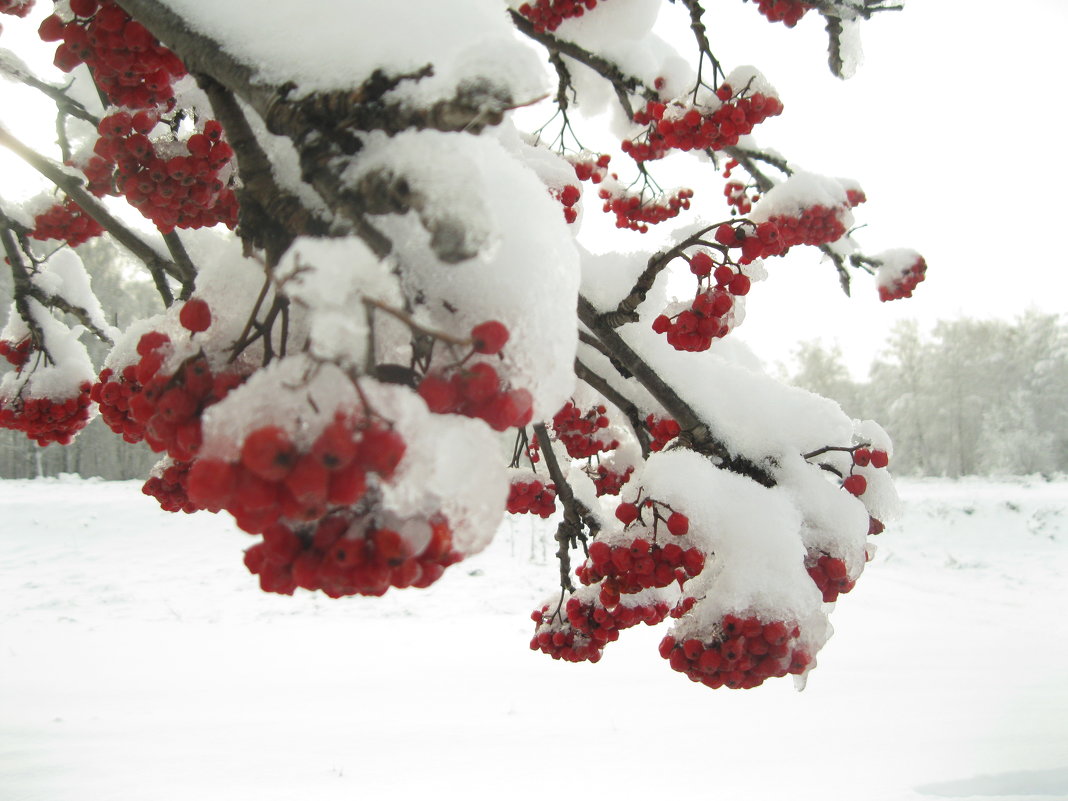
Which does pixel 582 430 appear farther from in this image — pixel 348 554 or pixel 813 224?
pixel 348 554

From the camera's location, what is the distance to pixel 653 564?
1.56 meters

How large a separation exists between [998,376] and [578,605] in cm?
3785

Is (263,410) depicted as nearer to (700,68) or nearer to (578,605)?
(578,605)

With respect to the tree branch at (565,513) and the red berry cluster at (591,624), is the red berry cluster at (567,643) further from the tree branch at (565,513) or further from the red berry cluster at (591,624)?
the tree branch at (565,513)

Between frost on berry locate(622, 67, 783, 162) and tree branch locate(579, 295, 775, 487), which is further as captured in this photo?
frost on berry locate(622, 67, 783, 162)

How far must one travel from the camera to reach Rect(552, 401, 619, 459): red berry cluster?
2.60 m

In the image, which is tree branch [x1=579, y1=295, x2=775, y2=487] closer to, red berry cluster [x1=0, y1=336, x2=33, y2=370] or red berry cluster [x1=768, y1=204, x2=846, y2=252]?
red berry cluster [x1=768, y1=204, x2=846, y2=252]

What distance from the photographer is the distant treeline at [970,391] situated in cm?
3033

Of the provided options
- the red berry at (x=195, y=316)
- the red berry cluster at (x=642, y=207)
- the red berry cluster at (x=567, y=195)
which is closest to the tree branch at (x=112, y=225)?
the red berry cluster at (x=567, y=195)

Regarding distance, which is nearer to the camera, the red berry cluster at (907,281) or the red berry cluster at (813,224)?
the red berry cluster at (813,224)

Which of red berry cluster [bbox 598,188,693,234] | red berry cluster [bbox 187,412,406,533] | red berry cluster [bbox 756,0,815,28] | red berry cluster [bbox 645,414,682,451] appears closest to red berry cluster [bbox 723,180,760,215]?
red berry cluster [bbox 598,188,693,234]

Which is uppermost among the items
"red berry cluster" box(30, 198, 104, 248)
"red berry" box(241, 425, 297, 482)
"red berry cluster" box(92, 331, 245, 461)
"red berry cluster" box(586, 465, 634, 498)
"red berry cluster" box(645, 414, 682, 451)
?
"red berry cluster" box(30, 198, 104, 248)

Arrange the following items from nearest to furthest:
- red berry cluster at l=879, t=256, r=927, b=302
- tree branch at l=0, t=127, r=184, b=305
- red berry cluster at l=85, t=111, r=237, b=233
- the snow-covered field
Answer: red berry cluster at l=85, t=111, r=237, b=233, tree branch at l=0, t=127, r=184, b=305, red berry cluster at l=879, t=256, r=927, b=302, the snow-covered field

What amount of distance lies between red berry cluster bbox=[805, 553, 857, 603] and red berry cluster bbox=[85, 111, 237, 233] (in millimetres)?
1690
